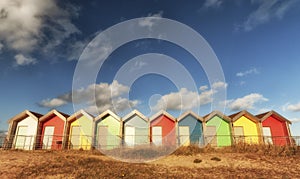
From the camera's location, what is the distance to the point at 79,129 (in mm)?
22141

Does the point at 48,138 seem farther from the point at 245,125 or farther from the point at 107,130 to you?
the point at 245,125

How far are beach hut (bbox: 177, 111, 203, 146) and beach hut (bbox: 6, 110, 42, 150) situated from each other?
15092 millimetres

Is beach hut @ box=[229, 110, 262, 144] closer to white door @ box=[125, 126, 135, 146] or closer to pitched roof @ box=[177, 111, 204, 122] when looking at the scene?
pitched roof @ box=[177, 111, 204, 122]

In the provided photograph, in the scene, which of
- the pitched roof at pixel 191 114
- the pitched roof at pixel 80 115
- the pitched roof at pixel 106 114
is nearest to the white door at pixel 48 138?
the pitched roof at pixel 80 115

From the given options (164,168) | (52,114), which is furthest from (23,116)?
(164,168)

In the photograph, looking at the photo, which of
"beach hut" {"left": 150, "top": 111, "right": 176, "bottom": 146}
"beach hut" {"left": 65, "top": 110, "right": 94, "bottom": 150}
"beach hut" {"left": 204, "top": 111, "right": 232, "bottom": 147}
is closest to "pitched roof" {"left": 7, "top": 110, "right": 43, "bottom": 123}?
"beach hut" {"left": 65, "top": 110, "right": 94, "bottom": 150}

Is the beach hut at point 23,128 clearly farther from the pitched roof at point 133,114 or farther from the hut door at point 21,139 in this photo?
the pitched roof at point 133,114

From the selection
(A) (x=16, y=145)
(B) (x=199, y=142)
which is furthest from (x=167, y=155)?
(A) (x=16, y=145)

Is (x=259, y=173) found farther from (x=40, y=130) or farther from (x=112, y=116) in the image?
(x=40, y=130)

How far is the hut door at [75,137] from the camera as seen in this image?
21328mm

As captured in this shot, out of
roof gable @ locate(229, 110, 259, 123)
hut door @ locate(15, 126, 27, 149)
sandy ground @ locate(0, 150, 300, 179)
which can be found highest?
roof gable @ locate(229, 110, 259, 123)

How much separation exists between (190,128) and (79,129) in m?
11.8

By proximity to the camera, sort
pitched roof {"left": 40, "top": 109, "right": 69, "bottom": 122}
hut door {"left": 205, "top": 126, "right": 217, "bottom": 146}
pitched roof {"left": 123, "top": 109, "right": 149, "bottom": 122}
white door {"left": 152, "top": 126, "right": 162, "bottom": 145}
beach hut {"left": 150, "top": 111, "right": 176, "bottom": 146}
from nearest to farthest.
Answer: white door {"left": 152, "top": 126, "right": 162, "bottom": 145}, beach hut {"left": 150, "top": 111, "right": 176, "bottom": 146}, hut door {"left": 205, "top": 126, "right": 217, "bottom": 146}, pitched roof {"left": 123, "top": 109, "right": 149, "bottom": 122}, pitched roof {"left": 40, "top": 109, "right": 69, "bottom": 122}

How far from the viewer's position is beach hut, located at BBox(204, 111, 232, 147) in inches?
867
